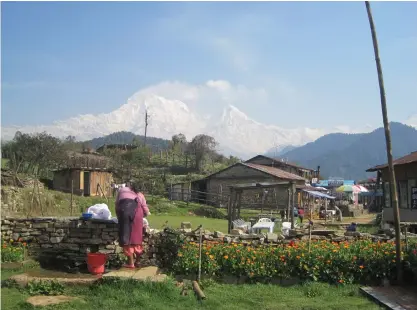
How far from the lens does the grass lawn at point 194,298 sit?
6488 mm

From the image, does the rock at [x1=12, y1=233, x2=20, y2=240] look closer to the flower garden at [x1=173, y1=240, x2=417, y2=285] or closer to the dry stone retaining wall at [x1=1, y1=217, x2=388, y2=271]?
the dry stone retaining wall at [x1=1, y1=217, x2=388, y2=271]

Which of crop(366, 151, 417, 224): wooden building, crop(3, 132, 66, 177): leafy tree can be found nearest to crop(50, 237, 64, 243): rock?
crop(366, 151, 417, 224): wooden building

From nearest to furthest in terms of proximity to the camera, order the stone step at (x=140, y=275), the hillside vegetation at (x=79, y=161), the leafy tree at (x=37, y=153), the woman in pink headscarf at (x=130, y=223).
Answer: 1. the stone step at (x=140, y=275)
2. the woman in pink headscarf at (x=130, y=223)
3. the leafy tree at (x=37, y=153)
4. the hillside vegetation at (x=79, y=161)

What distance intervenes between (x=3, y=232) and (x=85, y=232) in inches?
77.3

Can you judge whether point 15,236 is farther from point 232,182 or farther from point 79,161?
point 232,182

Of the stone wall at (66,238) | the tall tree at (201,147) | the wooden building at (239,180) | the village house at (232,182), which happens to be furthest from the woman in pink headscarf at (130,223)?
the tall tree at (201,147)

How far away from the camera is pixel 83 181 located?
102 feet

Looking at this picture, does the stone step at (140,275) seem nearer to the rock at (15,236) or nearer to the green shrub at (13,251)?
the green shrub at (13,251)

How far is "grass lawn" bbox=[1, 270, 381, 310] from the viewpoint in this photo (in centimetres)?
649

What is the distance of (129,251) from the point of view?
859cm

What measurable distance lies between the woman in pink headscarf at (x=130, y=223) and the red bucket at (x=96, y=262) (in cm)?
47

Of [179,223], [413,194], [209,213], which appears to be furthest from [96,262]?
[209,213]

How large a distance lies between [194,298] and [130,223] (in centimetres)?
236

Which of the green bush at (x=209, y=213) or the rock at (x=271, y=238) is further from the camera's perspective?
the green bush at (x=209, y=213)
